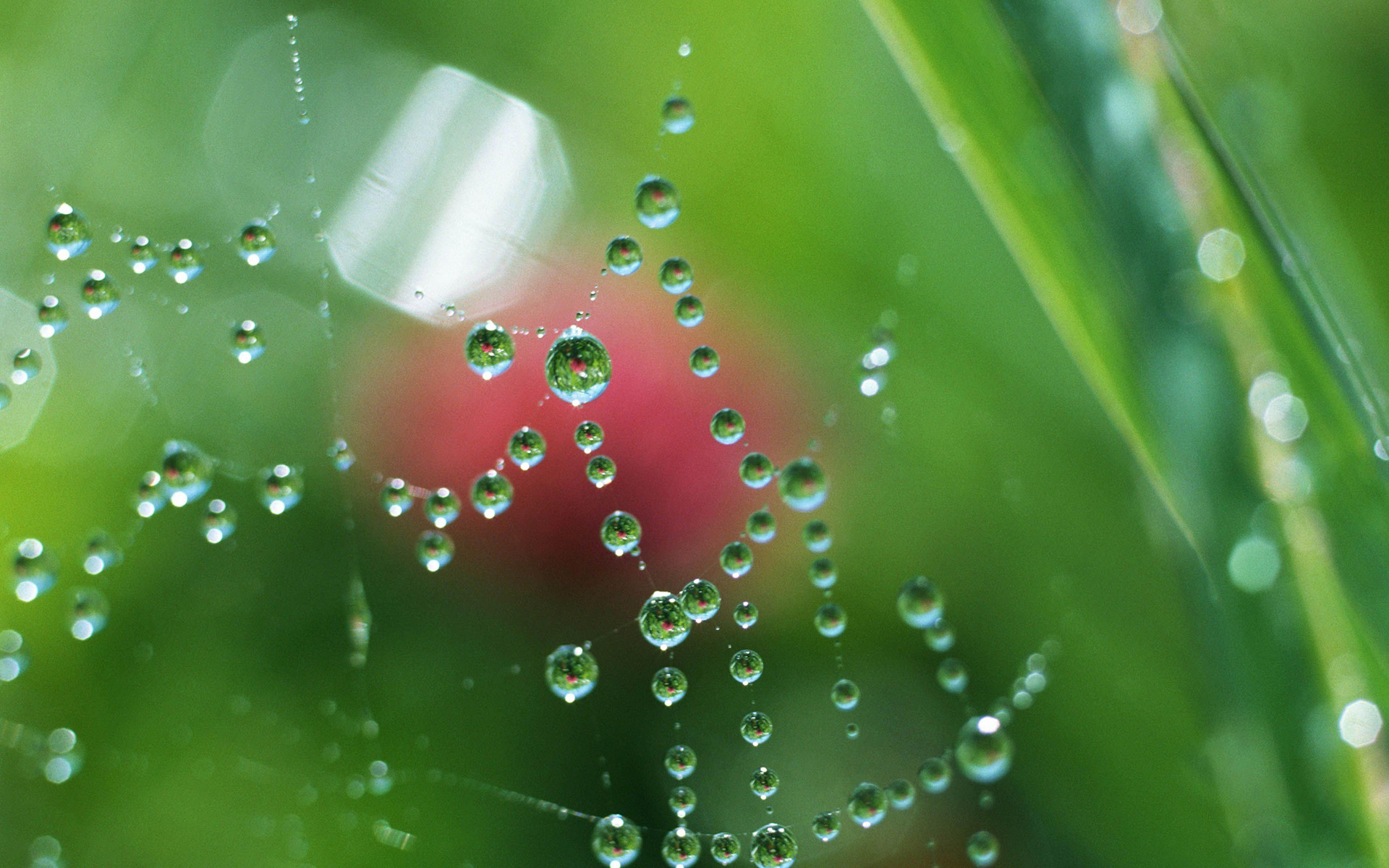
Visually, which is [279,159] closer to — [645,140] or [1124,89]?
[645,140]

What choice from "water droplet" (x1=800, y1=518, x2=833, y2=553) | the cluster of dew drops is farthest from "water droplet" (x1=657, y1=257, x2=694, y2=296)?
"water droplet" (x1=800, y1=518, x2=833, y2=553)

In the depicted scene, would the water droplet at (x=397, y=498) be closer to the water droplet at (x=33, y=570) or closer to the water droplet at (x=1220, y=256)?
the water droplet at (x=33, y=570)

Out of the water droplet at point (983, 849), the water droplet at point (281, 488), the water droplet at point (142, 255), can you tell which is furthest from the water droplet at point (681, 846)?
the water droplet at point (142, 255)

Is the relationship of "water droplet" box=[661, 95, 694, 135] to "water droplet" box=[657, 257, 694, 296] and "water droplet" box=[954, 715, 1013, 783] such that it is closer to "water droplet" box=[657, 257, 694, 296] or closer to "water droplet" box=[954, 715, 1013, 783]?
"water droplet" box=[657, 257, 694, 296]

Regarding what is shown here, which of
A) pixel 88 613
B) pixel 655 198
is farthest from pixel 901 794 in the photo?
pixel 88 613

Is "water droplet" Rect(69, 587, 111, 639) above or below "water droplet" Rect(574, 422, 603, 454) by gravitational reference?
below

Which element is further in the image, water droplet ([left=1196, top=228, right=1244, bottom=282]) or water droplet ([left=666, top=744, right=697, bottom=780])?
water droplet ([left=666, top=744, right=697, bottom=780])

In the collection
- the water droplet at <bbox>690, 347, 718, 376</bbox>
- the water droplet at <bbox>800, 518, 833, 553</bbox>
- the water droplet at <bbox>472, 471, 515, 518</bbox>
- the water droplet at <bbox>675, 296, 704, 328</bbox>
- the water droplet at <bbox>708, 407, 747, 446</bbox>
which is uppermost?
the water droplet at <bbox>675, 296, 704, 328</bbox>
